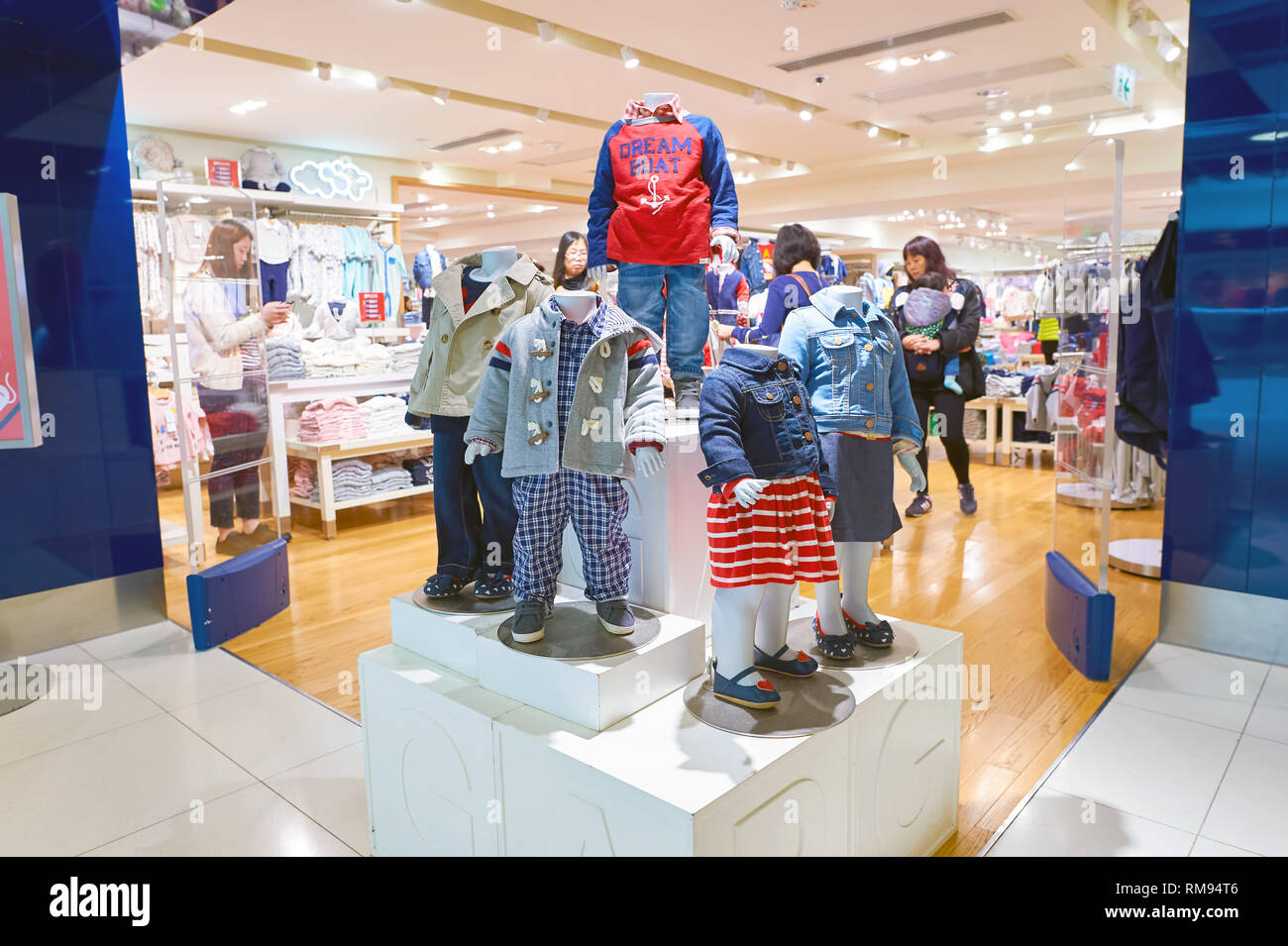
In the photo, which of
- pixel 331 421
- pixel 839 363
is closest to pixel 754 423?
pixel 839 363

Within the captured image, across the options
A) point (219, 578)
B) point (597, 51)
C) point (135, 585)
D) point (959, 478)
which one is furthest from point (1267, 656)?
point (597, 51)

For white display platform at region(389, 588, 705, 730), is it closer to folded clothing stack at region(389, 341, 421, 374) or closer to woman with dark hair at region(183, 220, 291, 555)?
woman with dark hair at region(183, 220, 291, 555)

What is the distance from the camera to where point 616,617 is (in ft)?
7.32

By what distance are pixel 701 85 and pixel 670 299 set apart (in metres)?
4.93

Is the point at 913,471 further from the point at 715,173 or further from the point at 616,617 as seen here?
the point at 715,173

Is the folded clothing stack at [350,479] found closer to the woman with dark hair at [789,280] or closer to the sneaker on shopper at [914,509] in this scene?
the woman with dark hair at [789,280]

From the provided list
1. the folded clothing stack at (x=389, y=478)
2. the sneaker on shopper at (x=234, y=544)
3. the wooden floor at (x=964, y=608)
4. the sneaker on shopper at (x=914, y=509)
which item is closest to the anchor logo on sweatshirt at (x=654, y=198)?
the wooden floor at (x=964, y=608)

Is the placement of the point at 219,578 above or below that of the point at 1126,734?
above

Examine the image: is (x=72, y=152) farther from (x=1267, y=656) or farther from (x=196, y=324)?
(x=1267, y=656)

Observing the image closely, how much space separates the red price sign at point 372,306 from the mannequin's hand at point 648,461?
5.67 metres

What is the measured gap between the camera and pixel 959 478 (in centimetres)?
629

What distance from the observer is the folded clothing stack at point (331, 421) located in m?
5.74

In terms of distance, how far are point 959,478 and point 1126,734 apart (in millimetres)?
3510
